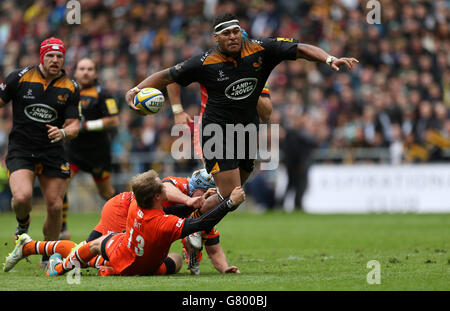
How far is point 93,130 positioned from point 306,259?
479cm

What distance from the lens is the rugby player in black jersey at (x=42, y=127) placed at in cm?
999

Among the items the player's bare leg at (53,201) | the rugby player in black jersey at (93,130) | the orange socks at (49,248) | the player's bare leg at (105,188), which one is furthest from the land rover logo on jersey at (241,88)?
the player's bare leg at (105,188)

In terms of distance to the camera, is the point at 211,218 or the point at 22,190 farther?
the point at 22,190

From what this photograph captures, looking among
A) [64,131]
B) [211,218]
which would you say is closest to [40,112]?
[64,131]

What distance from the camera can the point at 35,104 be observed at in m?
10.1

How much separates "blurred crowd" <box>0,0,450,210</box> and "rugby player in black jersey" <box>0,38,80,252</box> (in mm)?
11810

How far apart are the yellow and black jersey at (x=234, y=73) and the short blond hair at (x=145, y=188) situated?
1.52m

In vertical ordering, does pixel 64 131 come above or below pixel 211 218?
above

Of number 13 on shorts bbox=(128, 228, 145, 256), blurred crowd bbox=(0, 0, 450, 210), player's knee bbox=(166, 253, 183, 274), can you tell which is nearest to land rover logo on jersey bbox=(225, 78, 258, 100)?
player's knee bbox=(166, 253, 183, 274)

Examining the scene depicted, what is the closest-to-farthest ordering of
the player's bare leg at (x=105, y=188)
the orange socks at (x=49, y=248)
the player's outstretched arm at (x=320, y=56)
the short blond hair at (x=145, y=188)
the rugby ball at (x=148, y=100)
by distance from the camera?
the short blond hair at (x=145, y=188)
the player's outstretched arm at (x=320, y=56)
the orange socks at (x=49, y=248)
the rugby ball at (x=148, y=100)
the player's bare leg at (x=105, y=188)

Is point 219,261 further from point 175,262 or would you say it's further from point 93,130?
point 93,130

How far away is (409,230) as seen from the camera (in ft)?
49.3

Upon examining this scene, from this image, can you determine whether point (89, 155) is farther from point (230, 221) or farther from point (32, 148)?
point (230, 221)

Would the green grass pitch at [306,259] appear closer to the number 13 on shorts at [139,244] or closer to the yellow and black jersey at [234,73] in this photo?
the number 13 on shorts at [139,244]
